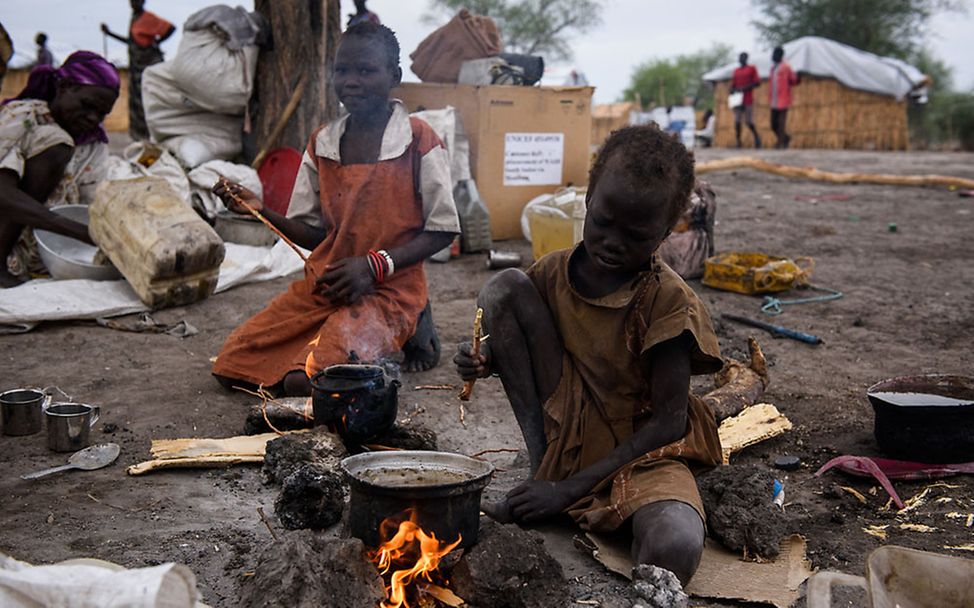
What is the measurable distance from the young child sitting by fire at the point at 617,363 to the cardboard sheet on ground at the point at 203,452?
39.2 inches

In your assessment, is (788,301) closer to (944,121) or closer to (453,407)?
(453,407)

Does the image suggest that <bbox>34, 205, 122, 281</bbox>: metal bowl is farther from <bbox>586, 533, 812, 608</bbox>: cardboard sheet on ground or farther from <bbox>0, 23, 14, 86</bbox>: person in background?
<bbox>586, 533, 812, 608</bbox>: cardboard sheet on ground

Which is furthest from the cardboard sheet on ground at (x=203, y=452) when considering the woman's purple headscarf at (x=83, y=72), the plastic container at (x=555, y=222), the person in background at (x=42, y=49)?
the person in background at (x=42, y=49)

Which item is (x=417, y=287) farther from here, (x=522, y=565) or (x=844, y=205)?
(x=844, y=205)

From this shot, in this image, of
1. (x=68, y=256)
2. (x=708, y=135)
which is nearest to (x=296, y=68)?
(x=68, y=256)

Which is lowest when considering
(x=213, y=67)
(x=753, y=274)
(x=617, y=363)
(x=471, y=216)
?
(x=753, y=274)

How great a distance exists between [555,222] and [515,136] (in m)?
1.41

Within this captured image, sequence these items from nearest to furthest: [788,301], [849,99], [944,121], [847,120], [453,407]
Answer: [453,407] → [788,301] → [847,120] → [849,99] → [944,121]

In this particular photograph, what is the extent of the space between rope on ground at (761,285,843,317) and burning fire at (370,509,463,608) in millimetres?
3926

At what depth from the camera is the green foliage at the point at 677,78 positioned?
4550cm

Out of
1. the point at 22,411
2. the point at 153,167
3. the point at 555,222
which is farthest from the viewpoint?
the point at 153,167

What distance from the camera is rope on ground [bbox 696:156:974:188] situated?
11.4m

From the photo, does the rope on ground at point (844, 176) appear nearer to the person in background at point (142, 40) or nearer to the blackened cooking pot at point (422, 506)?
the person in background at point (142, 40)

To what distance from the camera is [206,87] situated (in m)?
7.52
